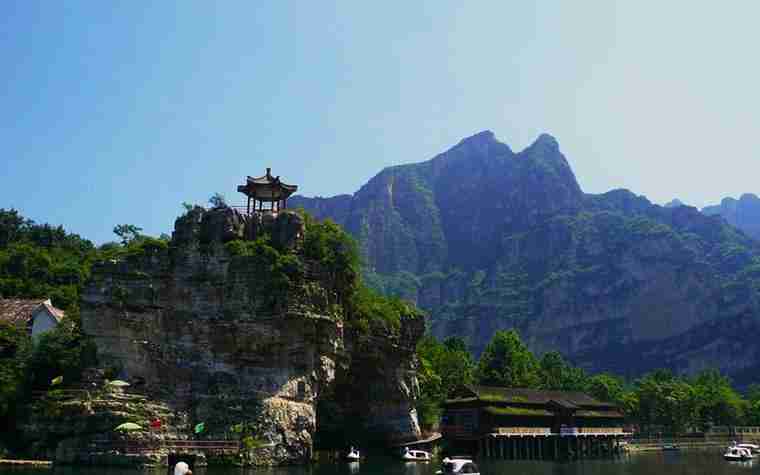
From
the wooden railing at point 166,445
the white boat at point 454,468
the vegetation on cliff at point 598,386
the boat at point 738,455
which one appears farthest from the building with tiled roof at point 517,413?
the wooden railing at point 166,445

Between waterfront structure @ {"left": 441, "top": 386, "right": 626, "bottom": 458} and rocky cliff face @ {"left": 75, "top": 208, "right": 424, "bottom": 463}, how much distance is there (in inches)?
871

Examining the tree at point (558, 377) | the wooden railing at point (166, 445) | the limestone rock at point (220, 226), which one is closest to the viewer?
the wooden railing at point (166, 445)

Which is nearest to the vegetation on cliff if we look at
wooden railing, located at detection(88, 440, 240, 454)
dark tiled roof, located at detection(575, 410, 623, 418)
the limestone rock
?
dark tiled roof, located at detection(575, 410, 623, 418)

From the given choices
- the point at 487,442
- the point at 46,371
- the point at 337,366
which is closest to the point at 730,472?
the point at 487,442

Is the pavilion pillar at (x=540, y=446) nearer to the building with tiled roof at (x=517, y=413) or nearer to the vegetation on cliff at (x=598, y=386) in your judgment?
the building with tiled roof at (x=517, y=413)

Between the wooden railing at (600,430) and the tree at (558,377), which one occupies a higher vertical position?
the tree at (558,377)

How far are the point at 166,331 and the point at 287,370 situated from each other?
33.6 feet

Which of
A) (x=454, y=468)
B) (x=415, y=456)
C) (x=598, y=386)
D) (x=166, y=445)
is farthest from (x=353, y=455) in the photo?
(x=598, y=386)

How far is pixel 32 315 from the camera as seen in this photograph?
64.6 meters

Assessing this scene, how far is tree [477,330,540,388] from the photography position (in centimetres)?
10519

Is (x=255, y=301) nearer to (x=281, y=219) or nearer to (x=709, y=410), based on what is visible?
(x=281, y=219)

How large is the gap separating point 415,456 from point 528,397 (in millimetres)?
19344

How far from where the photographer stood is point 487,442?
246ft

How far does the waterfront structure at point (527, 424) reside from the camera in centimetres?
7575
